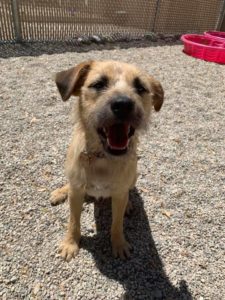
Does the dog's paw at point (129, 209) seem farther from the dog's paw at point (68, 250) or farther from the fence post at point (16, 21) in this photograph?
the fence post at point (16, 21)

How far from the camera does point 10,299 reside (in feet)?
8.55

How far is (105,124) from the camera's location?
244 cm

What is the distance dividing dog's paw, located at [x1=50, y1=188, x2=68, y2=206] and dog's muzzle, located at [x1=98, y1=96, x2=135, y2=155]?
126cm

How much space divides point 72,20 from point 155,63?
2.89 metres

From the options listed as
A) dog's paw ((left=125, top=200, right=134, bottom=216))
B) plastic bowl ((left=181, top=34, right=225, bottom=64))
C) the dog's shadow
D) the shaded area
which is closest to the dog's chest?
the dog's shadow

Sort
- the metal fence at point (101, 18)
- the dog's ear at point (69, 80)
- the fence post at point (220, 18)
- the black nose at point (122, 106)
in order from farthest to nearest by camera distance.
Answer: the fence post at point (220, 18) → the metal fence at point (101, 18) → the dog's ear at point (69, 80) → the black nose at point (122, 106)

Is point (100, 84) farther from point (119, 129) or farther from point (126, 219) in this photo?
point (126, 219)

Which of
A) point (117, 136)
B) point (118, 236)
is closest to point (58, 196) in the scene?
point (118, 236)

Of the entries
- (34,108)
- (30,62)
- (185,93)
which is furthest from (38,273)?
(30,62)

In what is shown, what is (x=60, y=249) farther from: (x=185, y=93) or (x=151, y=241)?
(x=185, y=93)

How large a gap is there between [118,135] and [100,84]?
1.52 ft

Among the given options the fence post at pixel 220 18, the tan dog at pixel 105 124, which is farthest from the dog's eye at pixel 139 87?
the fence post at pixel 220 18

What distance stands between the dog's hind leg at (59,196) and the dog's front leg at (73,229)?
0.54 m

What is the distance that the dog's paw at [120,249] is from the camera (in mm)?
3074
